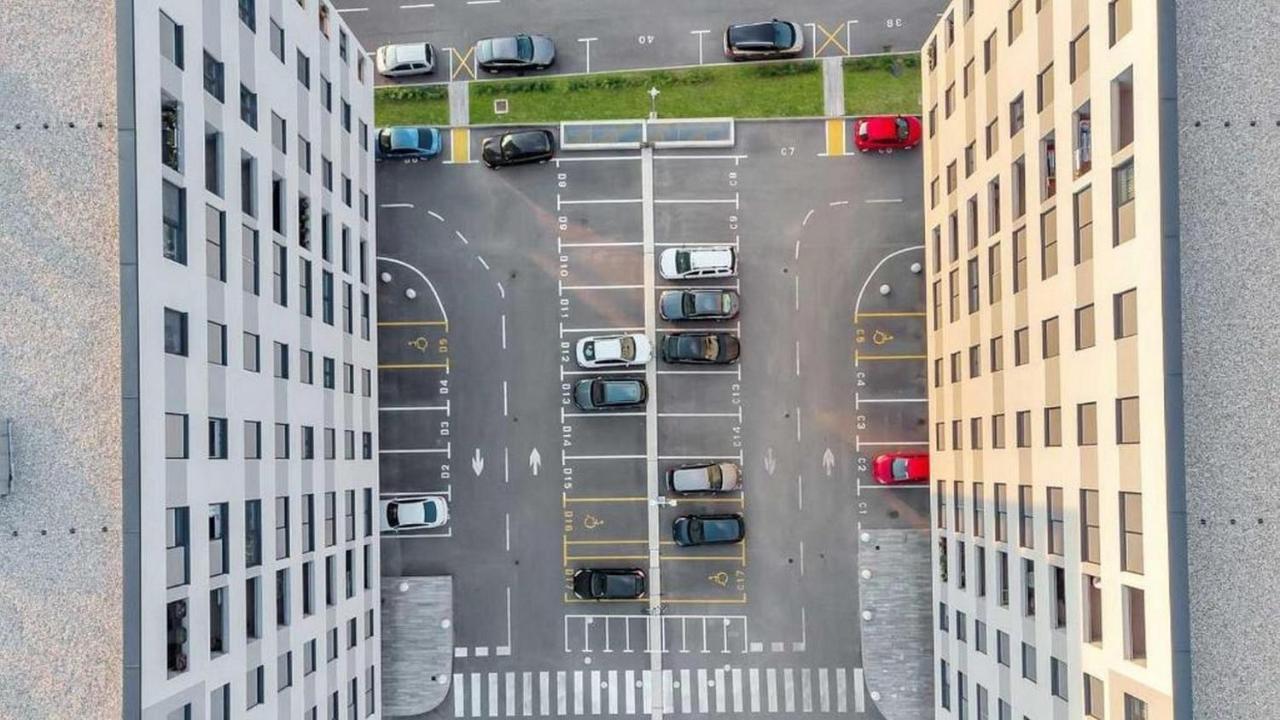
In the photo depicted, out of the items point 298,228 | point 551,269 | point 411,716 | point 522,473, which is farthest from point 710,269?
point 411,716

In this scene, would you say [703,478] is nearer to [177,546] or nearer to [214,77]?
[177,546]

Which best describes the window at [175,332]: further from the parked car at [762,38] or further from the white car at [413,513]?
the parked car at [762,38]

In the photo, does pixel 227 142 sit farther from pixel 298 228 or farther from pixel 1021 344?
pixel 1021 344

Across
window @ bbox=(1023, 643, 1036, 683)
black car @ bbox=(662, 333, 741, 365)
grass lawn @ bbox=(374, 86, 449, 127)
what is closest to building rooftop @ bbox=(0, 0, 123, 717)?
grass lawn @ bbox=(374, 86, 449, 127)

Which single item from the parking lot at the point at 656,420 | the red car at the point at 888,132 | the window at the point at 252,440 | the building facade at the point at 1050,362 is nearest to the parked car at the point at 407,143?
the parking lot at the point at 656,420

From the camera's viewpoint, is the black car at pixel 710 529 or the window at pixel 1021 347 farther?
the black car at pixel 710 529
